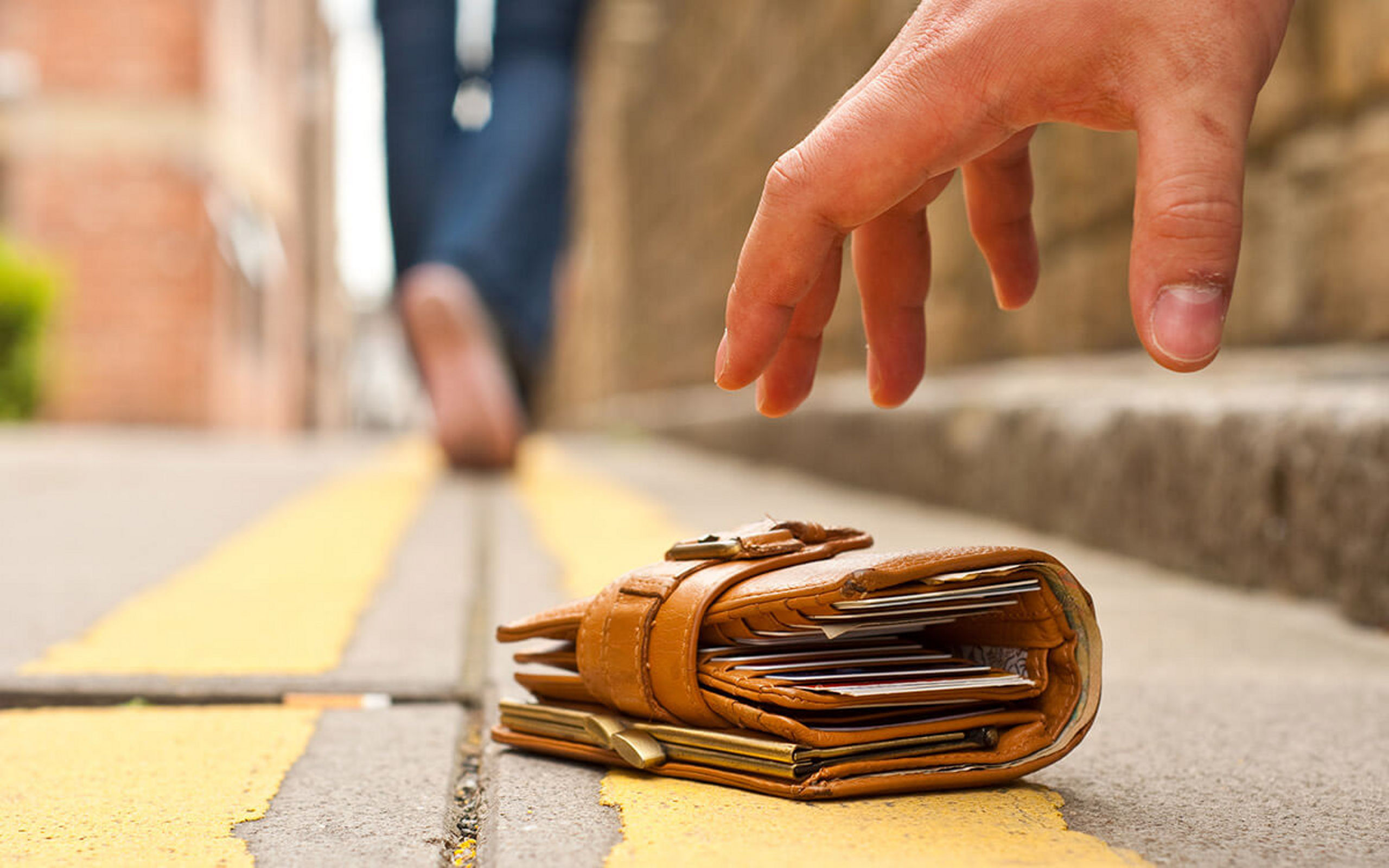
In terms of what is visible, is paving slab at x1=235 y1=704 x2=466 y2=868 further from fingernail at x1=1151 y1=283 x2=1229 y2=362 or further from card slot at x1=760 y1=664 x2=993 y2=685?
fingernail at x1=1151 y1=283 x2=1229 y2=362

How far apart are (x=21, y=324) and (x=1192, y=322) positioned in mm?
8647

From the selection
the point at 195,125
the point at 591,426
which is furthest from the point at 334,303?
the point at 195,125

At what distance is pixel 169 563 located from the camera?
2.62 metres

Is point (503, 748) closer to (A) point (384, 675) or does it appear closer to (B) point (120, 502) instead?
(A) point (384, 675)

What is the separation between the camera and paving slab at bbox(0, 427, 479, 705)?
1.55 metres

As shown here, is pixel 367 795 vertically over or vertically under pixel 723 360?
under

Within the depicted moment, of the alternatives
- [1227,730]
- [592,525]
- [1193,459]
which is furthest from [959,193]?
[1227,730]

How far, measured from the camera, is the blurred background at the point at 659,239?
87.0 inches

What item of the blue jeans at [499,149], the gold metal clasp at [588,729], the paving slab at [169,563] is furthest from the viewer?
the blue jeans at [499,149]

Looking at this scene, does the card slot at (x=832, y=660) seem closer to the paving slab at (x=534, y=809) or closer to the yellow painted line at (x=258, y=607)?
the paving slab at (x=534, y=809)

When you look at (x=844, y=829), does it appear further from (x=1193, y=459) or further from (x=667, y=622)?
(x=1193, y=459)

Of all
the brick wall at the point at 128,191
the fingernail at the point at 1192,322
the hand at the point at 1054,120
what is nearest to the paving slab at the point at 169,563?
the hand at the point at 1054,120

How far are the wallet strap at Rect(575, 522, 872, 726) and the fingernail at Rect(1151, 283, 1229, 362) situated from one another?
399 millimetres

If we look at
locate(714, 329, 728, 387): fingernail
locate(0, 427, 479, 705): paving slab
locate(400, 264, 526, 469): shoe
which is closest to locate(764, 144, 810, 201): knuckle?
locate(714, 329, 728, 387): fingernail
